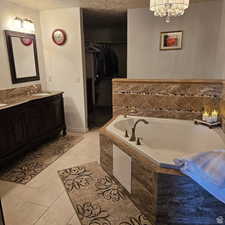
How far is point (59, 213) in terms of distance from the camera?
190cm

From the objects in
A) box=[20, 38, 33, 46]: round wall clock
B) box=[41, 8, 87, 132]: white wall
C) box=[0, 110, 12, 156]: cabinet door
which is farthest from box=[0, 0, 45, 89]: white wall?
box=[0, 110, 12, 156]: cabinet door

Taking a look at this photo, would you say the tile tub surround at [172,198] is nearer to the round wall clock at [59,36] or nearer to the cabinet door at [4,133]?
the cabinet door at [4,133]

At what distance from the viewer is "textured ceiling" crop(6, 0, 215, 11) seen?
124 inches

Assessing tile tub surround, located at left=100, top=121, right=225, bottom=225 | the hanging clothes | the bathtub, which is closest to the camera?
tile tub surround, located at left=100, top=121, right=225, bottom=225

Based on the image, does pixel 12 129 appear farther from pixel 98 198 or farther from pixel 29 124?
pixel 98 198

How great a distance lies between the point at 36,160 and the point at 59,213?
4.19ft

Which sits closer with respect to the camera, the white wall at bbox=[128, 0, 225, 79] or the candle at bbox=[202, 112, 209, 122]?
the candle at bbox=[202, 112, 209, 122]

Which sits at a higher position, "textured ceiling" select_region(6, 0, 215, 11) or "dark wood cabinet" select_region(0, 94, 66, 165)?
"textured ceiling" select_region(6, 0, 215, 11)

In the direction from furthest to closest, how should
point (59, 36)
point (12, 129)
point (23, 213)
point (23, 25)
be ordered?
point (59, 36) → point (23, 25) → point (12, 129) → point (23, 213)

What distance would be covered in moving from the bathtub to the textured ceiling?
6.35 ft

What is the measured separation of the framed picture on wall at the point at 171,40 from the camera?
3516 millimetres

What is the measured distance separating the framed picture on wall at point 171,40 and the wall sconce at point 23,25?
244 cm

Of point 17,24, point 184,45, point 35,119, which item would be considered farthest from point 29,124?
point 184,45

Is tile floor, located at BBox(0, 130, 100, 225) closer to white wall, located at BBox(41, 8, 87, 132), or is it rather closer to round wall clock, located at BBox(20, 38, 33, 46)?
white wall, located at BBox(41, 8, 87, 132)
